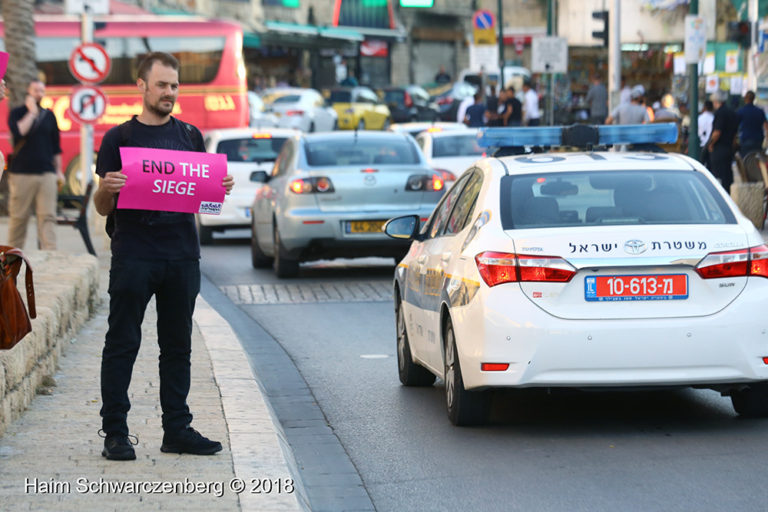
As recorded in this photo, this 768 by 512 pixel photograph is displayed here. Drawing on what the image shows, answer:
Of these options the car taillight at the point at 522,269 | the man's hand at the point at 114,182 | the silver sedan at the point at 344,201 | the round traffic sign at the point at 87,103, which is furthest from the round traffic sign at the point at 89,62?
the man's hand at the point at 114,182

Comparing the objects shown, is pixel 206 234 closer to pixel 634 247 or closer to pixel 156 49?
pixel 156 49

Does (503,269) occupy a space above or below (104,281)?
above

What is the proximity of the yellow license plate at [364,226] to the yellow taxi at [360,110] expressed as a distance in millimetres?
35583

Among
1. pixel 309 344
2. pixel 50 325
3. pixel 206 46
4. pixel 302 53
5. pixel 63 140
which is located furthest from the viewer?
pixel 302 53

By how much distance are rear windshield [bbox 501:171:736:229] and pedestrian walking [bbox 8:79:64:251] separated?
962cm

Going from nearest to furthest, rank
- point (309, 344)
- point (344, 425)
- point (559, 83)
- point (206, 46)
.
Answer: point (344, 425)
point (309, 344)
point (206, 46)
point (559, 83)

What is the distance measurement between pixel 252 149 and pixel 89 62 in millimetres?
2628

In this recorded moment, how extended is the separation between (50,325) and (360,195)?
26.1 ft

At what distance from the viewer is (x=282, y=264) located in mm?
17344

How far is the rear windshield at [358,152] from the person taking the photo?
57.7 ft

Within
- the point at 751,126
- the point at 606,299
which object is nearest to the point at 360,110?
the point at 751,126

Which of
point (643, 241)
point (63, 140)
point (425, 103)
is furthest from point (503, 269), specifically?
point (425, 103)

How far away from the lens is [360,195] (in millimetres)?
16891

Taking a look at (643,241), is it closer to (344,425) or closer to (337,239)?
(344,425)
